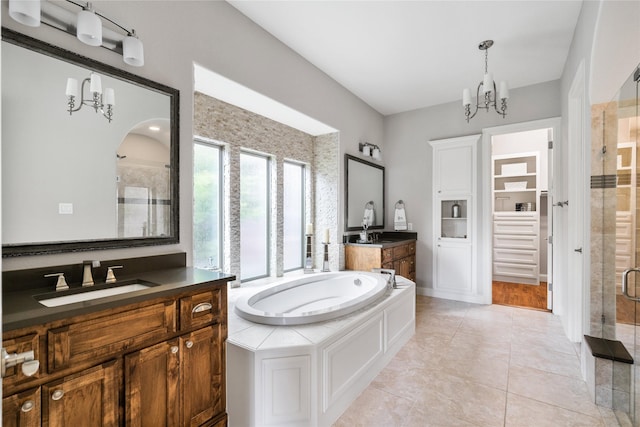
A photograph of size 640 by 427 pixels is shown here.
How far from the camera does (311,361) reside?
1.83 meters

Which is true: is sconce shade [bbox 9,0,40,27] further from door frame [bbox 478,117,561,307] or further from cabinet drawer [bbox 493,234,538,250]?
cabinet drawer [bbox 493,234,538,250]

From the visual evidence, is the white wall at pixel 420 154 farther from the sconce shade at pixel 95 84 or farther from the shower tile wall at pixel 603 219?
the sconce shade at pixel 95 84

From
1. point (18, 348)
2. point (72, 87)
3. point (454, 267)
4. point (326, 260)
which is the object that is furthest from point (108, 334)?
point (454, 267)

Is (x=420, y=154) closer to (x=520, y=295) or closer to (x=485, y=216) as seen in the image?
(x=485, y=216)

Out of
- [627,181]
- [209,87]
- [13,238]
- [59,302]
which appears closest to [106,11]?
[209,87]

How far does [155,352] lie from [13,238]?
2.75ft

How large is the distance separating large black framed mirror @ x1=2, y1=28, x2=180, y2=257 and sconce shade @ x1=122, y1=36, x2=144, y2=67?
0.11 meters

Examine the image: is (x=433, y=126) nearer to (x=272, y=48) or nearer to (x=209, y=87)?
(x=272, y=48)

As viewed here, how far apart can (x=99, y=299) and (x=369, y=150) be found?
148 inches

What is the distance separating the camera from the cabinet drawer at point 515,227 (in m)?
5.31

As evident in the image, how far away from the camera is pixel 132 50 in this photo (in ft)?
5.76

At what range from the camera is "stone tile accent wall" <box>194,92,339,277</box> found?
296 cm

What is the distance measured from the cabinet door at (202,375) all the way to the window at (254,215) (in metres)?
1.66

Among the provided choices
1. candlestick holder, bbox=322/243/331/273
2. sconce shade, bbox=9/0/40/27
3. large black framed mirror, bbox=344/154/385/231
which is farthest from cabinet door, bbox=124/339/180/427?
large black framed mirror, bbox=344/154/385/231
